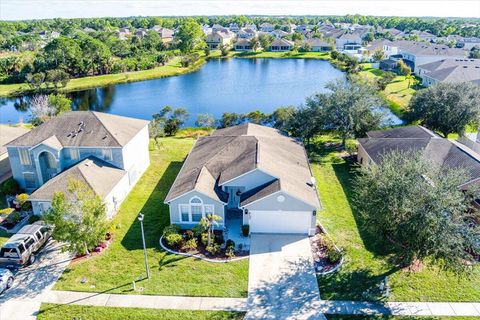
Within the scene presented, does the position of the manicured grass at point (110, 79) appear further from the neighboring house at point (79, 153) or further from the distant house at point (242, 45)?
the neighboring house at point (79, 153)

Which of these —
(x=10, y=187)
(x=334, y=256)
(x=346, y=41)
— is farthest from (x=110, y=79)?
(x=346, y=41)

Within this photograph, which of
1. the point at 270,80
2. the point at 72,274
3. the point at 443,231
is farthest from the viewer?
the point at 270,80

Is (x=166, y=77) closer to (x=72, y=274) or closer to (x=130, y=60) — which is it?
(x=130, y=60)

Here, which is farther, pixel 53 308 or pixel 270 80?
pixel 270 80

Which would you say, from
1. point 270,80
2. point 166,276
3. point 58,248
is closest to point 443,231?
point 166,276

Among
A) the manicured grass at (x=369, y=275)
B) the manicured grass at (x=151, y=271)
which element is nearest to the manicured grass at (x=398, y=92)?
the manicured grass at (x=369, y=275)

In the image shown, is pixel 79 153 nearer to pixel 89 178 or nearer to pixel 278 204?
pixel 89 178
